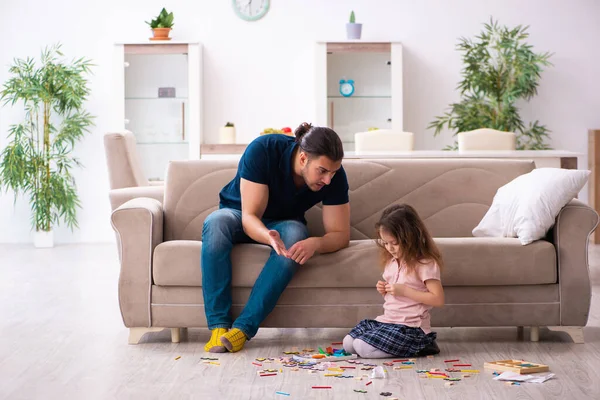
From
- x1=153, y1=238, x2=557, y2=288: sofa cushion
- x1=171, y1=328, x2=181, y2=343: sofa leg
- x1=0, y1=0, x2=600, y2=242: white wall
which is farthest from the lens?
x1=0, y1=0, x2=600, y2=242: white wall

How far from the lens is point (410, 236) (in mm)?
3119

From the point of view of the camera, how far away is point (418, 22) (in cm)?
729

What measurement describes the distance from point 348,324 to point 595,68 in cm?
489

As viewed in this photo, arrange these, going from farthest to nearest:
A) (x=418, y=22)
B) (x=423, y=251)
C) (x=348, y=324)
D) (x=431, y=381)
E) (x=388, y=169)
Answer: (x=418, y=22), (x=388, y=169), (x=348, y=324), (x=423, y=251), (x=431, y=381)

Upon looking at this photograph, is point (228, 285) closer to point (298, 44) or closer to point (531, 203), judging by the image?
point (531, 203)

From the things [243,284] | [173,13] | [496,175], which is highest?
[173,13]

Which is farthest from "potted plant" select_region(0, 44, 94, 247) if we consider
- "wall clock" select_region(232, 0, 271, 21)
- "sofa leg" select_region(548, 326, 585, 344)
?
"sofa leg" select_region(548, 326, 585, 344)

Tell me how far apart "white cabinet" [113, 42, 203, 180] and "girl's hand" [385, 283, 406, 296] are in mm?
4152

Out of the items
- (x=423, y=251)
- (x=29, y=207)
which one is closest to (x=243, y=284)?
(x=423, y=251)

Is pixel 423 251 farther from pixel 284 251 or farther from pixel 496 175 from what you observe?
pixel 496 175

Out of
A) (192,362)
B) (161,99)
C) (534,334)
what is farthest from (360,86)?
(192,362)

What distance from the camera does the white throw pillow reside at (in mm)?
3367

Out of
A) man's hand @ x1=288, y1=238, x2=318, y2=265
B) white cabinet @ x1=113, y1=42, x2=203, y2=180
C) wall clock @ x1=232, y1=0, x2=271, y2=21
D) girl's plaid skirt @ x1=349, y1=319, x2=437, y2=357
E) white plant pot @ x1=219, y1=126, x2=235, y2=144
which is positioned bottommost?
girl's plaid skirt @ x1=349, y1=319, x2=437, y2=357

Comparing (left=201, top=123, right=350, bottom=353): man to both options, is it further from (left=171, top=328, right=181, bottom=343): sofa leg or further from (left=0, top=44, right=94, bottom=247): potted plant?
(left=0, top=44, right=94, bottom=247): potted plant
